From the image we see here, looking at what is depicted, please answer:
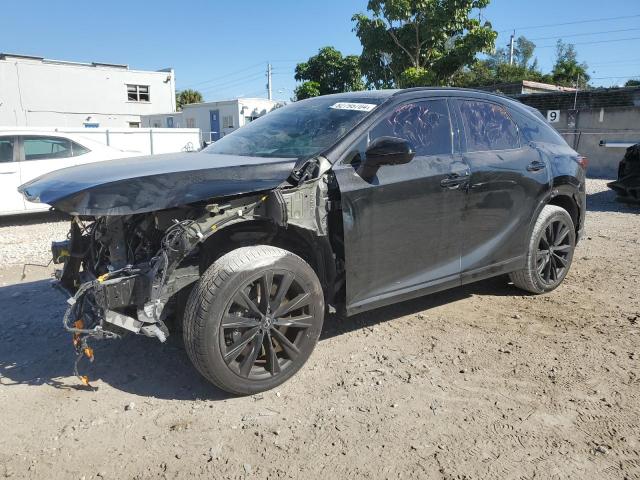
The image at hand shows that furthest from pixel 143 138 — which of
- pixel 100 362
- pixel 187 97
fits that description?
pixel 187 97

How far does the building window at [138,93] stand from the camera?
40847mm

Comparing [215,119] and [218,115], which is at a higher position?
[218,115]

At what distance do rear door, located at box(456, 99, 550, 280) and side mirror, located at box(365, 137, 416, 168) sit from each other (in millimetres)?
902

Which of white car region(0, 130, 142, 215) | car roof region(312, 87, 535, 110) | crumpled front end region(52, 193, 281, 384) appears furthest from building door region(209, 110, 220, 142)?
crumpled front end region(52, 193, 281, 384)

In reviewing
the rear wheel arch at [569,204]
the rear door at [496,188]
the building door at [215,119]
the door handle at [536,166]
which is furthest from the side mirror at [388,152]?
the building door at [215,119]

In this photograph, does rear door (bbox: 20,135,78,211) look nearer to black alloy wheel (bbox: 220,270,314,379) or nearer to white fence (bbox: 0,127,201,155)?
white fence (bbox: 0,127,201,155)

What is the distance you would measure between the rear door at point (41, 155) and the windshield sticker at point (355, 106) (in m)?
6.75

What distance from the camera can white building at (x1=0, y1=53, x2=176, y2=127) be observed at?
3578cm

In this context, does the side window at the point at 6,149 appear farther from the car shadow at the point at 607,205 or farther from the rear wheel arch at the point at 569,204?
the car shadow at the point at 607,205

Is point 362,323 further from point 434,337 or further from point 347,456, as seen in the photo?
point 347,456

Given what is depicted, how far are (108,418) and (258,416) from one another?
0.86 m

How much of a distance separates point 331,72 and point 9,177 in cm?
2715

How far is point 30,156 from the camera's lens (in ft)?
29.9

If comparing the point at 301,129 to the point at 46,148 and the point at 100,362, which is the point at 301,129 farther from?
the point at 46,148
